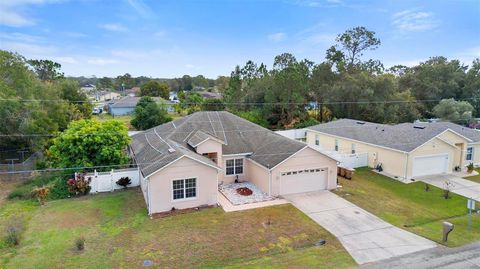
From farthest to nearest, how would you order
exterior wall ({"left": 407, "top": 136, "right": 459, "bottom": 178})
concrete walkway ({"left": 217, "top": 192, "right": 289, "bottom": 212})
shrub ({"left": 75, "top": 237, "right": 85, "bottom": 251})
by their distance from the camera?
exterior wall ({"left": 407, "top": 136, "right": 459, "bottom": 178}) < concrete walkway ({"left": 217, "top": 192, "right": 289, "bottom": 212}) < shrub ({"left": 75, "top": 237, "right": 85, "bottom": 251})

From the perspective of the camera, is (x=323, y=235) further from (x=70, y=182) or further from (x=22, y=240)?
(x=70, y=182)

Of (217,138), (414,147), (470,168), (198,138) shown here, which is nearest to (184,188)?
(198,138)

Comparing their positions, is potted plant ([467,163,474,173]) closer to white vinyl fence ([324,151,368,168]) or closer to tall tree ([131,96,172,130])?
white vinyl fence ([324,151,368,168])

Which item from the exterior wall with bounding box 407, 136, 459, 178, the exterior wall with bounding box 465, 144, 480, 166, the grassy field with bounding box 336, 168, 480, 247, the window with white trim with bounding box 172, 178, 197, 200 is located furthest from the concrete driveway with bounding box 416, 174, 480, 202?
the window with white trim with bounding box 172, 178, 197, 200

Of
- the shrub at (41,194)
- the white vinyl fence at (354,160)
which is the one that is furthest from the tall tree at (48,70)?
the white vinyl fence at (354,160)

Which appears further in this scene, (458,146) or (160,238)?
(458,146)

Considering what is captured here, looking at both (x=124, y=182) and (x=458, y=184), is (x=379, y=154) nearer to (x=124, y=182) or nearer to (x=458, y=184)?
(x=458, y=184)

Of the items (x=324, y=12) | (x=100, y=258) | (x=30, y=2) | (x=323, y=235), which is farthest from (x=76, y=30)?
(x=323, y=235)
